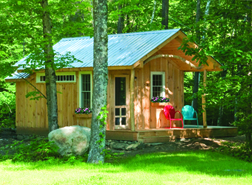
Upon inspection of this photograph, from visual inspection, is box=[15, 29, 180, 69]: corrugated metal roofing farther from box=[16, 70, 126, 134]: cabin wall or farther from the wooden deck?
the wooden deck

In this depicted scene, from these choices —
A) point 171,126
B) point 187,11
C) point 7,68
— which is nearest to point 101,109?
point 7,68

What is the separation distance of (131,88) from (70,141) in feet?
11.0

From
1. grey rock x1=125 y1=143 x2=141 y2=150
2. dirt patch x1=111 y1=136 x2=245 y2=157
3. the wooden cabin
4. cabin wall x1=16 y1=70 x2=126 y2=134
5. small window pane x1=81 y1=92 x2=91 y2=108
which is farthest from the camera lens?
small window pane x1=81 y1=92 x2=91 y2=108

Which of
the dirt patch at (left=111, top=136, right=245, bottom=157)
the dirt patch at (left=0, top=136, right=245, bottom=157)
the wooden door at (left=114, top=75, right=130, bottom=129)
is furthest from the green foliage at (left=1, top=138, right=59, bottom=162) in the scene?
the wooden door at (left=114, top=75, right=130, bottom=129)

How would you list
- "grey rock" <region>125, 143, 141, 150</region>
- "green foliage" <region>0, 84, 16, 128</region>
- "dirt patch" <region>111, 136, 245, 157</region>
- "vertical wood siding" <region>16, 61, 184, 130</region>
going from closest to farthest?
"dirt patch" <region>111, 136, 245, 157</region> → "grey rock" <region>125, 143, 141, 150</region> → "vertical wood siding" <region>16, 61, 184, 130</region> → "green foliage" <region>0, 84, 16, 128</region>

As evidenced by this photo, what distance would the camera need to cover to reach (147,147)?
12102mm

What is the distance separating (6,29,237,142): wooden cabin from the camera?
1269cm

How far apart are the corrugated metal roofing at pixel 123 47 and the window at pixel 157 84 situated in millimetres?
1296

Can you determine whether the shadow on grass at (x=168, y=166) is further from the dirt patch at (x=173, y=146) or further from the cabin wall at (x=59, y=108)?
the cabin wall at (x=59, y=108)

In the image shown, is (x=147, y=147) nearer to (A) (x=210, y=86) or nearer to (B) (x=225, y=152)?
(B) (x=225, y=152)

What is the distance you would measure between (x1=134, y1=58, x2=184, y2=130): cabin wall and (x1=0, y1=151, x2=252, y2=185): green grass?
3863mm

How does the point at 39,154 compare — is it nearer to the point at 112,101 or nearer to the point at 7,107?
the point at 112,101

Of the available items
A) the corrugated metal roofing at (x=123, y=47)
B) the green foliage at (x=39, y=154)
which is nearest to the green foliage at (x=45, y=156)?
the green foliage at (x=39, y=154)

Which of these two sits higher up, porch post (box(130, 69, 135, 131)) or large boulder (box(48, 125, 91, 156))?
porch post (box(130, 69, 135, 131))
